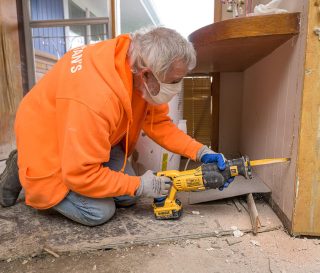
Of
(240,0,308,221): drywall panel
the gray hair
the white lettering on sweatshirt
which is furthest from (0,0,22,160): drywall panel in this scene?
(240,0,308,221): drywall panel

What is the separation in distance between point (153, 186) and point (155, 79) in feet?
1.32

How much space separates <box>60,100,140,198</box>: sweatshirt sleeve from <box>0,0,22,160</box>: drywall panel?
1.80 m

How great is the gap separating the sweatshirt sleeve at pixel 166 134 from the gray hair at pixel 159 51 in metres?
0.36

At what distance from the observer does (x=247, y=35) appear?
960mm

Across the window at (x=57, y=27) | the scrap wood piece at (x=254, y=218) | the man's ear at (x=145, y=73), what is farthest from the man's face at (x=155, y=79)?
the window at (x=57, y=27)

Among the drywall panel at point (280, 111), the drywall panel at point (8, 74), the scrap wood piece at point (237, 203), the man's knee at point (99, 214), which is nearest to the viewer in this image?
the drywall panel at point (280, 111)

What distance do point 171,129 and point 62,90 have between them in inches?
22.6

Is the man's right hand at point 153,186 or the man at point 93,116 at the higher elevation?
the man at point 93,116

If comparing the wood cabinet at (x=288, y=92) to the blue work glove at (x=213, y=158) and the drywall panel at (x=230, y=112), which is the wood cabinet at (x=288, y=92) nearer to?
the blue work glove at (x=213, y=158)

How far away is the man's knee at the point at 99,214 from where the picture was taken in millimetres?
1098

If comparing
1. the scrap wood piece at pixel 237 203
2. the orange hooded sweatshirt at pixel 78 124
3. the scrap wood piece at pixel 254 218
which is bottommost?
the scrap wood piece at pixel 237 203

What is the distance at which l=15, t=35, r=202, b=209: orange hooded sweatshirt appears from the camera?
36.0 inches

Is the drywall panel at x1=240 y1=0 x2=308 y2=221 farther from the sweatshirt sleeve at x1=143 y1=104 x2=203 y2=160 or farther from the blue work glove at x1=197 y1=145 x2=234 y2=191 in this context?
the sweatshirt sleeve at x1=143 y1=104 x2=203 y2=160

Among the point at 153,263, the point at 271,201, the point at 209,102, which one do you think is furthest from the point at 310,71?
the point at 209,102
